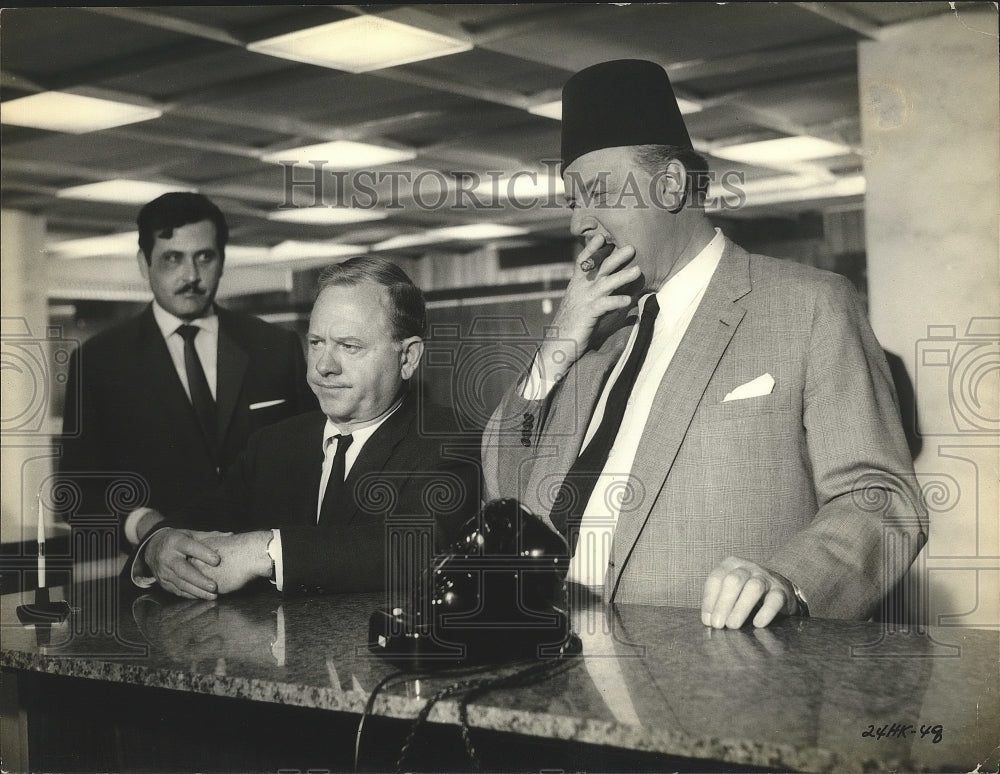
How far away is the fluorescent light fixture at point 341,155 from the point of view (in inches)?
88.3

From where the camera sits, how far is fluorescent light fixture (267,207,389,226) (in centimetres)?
221

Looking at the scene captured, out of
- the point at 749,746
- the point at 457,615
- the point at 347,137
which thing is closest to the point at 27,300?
the point at 347,137

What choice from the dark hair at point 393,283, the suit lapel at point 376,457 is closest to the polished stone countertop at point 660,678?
the suit lapel at point 376,457

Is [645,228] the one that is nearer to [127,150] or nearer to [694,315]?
[694,315]

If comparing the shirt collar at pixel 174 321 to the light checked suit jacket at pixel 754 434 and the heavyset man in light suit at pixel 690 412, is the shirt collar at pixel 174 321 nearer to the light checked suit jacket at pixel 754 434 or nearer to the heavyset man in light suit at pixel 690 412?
the heavyset man in light suit at pixel 690 412

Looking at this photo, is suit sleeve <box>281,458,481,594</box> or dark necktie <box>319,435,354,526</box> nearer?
suit sleeve <box>281,458,481,594</box>

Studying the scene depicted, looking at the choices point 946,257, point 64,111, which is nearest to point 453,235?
point 64,111

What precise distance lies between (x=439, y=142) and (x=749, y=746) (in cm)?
162

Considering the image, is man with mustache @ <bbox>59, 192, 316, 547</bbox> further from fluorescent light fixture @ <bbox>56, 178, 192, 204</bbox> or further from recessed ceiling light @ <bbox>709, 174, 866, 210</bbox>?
recessed ceiling light @ <bbox>709, 174, 866, 210</bbox>

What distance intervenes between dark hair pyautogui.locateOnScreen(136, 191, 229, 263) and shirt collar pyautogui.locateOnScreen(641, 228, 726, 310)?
1085 mm

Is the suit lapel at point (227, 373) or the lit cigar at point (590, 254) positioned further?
the suit lapel at point (227, 373)

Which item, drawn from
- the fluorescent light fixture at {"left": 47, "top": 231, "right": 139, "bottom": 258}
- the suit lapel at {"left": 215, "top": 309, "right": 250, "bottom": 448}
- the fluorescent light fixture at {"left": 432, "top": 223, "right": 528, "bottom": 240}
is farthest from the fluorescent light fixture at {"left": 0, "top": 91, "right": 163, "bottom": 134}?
the fluorescent light fixture at {"left": 432, "top": 223, "right": 528, "bottom": 240}

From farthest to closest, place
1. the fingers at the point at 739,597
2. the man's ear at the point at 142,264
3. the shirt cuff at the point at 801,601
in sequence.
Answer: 1. the man's ear at the point at 142,264
2. the shirt cuff at the point at 801,601
3. the fingers at the point at 739,597

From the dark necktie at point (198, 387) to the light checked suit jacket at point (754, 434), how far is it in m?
1.04
